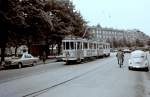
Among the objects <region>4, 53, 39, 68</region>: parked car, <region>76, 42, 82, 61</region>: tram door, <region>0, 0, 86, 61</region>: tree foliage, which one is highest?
<region>0, 0, 86, 61</region>: tree foliage

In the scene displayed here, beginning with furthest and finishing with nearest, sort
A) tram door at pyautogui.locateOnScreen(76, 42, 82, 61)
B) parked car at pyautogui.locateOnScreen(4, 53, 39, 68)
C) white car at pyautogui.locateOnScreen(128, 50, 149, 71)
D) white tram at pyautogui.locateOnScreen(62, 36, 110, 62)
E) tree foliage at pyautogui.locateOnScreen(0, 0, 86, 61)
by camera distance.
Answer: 1. tram door at pyautogui.locateOnScreen(76, 42, 82, 61)
2. white tram at pyautogui.locateOnScreen(62, 36, 110, 62)
3. parked car at pyautogui.locateOnScreen(4, 53, 39, 68)
4. tree foliage at pyautogui.locateOnScreen(0, 0, 86, 61)
5. white car at pyautogui.locateOnScreen(128, 50, 149, 71)

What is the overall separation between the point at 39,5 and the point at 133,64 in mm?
16656

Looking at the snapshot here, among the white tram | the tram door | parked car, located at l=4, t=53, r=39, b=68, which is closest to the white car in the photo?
the white tram

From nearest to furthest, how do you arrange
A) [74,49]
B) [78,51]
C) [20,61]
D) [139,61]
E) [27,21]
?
[139,61] < [20,61] < [74,49] < [78,51] < [27,21]

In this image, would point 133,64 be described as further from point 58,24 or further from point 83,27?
point 83,27

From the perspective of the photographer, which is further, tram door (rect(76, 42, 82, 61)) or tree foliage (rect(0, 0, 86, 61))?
tram door (rect(76, 42, 82, 61))

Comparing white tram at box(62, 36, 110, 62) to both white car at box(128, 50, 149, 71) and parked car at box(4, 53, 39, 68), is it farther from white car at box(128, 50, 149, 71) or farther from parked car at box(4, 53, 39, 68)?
white car at box(128, 50, 149, 71)

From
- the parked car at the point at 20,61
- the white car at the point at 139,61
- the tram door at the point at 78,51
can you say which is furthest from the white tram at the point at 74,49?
the white car at the point at 139,61

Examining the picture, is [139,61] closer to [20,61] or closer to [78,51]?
[78,51]

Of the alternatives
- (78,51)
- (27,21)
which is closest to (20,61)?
(27,21)

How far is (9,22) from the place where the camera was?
35.2 metres

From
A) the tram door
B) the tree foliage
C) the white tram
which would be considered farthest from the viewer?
the tram door

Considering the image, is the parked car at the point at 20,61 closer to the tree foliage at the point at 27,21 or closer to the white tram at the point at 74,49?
the tree foliage at the point at 27,21

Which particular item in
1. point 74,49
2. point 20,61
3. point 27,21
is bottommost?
point 20,61
